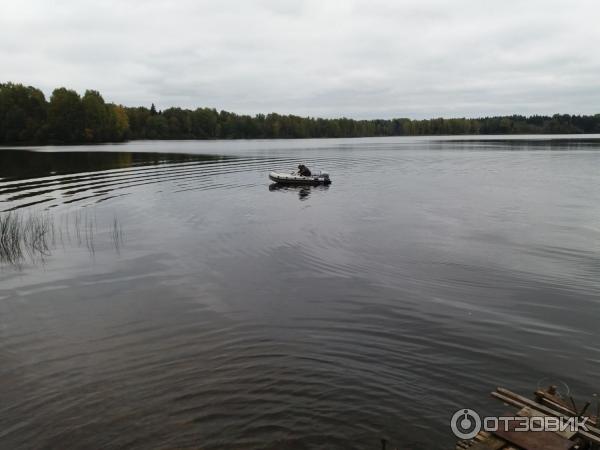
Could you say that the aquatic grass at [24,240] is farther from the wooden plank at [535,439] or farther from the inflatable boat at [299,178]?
the inflatable boat at [299,178]

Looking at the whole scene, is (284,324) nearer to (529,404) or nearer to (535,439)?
(529,404)

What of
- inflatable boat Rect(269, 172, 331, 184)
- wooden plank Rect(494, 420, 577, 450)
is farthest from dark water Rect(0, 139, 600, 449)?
inflatable boat Rect(269, 172, 331, 184)

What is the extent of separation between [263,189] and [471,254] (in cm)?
3193

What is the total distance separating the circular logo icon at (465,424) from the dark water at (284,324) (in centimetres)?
29

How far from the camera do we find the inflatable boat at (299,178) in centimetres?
5500

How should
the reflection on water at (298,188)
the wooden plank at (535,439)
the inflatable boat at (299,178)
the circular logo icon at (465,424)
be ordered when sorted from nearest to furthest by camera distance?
1. the wooden plank at (535,439)
2. the circular logo icon at (465,424)
3. the reflection on water at (298,188)
4. the inflatable boat at (299,178)

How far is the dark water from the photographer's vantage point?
1080cm

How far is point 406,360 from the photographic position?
1345 cm

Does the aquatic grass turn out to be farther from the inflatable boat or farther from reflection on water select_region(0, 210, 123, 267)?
the inflatable boat

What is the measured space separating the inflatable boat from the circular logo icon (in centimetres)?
4504

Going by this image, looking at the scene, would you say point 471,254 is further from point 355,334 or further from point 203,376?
point 203,376

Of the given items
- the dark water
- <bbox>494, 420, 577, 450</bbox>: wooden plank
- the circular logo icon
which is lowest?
the circular logo icon

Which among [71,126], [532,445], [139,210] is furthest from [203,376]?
[71,126]

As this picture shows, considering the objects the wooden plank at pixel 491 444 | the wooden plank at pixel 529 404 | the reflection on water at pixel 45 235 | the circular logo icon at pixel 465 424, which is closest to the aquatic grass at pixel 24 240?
the reflection on water at pixel 45 235
